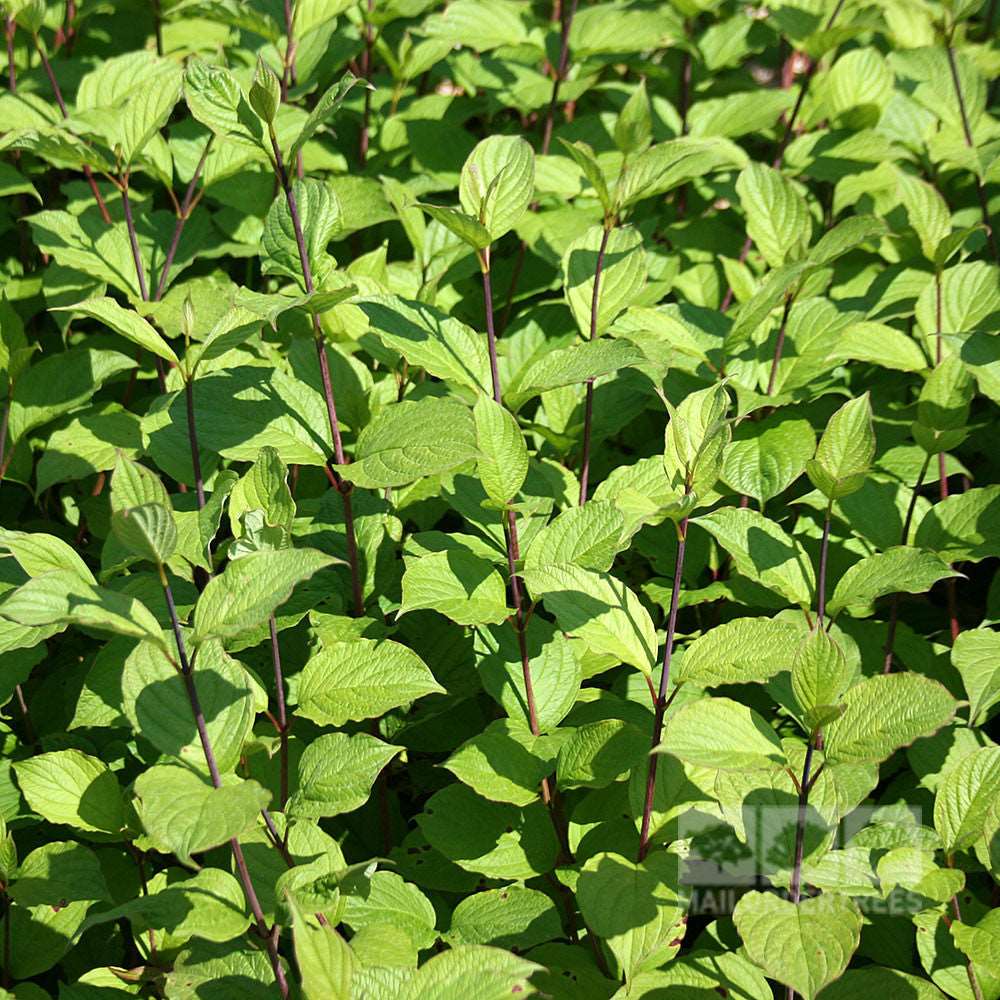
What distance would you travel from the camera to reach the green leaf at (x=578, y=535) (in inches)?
62.8

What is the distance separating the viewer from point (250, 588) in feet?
4.03

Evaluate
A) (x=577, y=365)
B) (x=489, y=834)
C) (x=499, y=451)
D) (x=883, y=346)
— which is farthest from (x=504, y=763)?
(x=883, y=346)

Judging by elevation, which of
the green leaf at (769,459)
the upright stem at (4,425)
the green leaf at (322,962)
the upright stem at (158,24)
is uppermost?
the upright stem at (158,24)

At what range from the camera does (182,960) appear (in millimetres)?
1381

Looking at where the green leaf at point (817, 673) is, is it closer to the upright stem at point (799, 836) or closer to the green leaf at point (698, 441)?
the upright stem at point (799, 836)

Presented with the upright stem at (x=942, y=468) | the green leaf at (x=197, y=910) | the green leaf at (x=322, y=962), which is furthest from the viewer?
the upright stem at (x=942, y=468)

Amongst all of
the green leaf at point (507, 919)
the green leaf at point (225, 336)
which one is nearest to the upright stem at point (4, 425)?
the green leaf at point (225, 336)

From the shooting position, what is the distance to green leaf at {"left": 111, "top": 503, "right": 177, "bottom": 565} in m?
1.12

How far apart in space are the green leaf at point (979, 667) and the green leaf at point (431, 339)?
0.87m

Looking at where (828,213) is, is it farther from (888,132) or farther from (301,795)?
(301,795)

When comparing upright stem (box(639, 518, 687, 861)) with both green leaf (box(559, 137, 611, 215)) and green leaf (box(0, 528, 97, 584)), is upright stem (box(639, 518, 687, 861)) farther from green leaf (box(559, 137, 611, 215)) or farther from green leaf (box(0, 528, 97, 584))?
green leaf (box(0, 528, 97, 584))

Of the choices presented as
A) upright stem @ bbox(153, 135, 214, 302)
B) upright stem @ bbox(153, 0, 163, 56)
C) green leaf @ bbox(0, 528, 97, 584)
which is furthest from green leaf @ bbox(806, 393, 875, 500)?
upright stem @ bbox(153, 0, 163, 56)

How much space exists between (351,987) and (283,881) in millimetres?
190

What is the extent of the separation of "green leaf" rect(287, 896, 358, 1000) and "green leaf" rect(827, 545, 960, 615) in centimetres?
92
